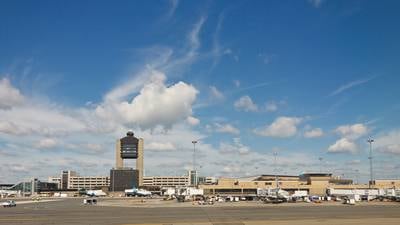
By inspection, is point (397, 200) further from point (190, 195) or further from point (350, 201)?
point (190, 195)

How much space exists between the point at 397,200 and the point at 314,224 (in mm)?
101976

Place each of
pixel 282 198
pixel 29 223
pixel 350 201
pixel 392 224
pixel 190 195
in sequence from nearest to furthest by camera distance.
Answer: pixel 392 224 → pixel 29 223 → pixel 350 201 → pixel 282 198 → pixel 190 195

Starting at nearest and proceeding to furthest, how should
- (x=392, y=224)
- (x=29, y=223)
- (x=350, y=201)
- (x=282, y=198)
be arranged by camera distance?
1. (x=392, y=224)
2. (x=29, y=223)
3. (x=350, y=201)
4. (x=282, y=198)

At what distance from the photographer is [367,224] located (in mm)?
49625

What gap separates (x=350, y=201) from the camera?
119812 millimetres

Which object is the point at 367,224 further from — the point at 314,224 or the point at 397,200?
the point at 397,200

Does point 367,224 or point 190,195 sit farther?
point 190,195

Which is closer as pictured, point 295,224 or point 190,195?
point 295,224

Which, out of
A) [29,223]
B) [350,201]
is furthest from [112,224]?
[350,201]

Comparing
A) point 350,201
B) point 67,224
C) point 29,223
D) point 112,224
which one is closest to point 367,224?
point 112,224

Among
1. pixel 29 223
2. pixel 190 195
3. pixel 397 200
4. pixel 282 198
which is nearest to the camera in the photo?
pixel 29 223

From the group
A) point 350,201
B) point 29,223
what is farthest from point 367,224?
point 350,201

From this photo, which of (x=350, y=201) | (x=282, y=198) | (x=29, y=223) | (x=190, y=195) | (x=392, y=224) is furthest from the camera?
(x=190, y=195)

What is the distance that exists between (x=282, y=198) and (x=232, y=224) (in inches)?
3207
